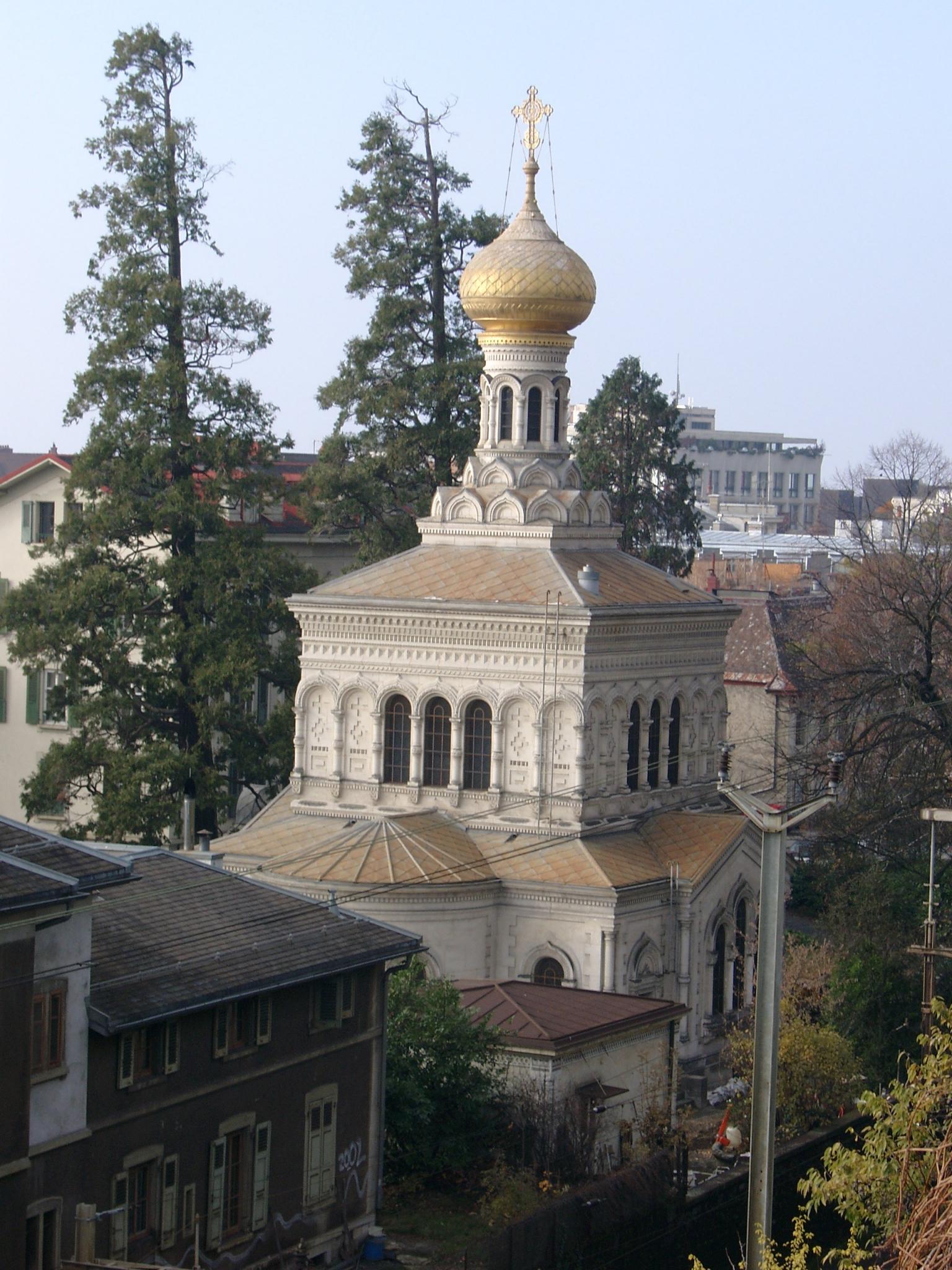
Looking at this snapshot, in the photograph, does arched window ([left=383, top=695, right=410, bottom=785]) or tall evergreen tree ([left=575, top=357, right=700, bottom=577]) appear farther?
tall evergreen tree ([left=575, top=357, right=700, bottom=577])

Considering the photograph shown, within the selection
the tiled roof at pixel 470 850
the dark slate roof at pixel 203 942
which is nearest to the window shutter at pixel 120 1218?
the dark slate roof at pixel 203 942

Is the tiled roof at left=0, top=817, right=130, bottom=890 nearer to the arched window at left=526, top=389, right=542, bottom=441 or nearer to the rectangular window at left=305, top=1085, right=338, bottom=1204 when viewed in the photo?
the rectangular window at left=305, top=1085, right=338, bottom=1204

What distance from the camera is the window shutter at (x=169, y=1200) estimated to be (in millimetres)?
22547

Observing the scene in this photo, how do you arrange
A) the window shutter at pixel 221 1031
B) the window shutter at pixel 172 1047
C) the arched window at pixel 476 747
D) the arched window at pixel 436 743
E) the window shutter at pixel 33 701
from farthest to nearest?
the window shutter at pixel 33 701 → the arched window at pixel 436 743 → the arched window at pixel 476 747 → the window shutter at pixel 221 1031 → the window shutter at pixel 172 1047

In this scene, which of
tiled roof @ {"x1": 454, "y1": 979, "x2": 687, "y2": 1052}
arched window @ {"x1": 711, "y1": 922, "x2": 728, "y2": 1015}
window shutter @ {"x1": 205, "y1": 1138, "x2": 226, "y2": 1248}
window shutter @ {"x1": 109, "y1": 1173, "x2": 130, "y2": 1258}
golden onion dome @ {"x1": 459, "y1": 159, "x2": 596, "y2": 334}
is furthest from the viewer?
golden onion dome @ {"x1": 459, "y1": 159, "x2": 596, "y2": 334}

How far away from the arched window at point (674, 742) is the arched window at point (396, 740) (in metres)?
4.41

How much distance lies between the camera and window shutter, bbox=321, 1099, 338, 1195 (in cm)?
2520

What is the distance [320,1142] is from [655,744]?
13766mm

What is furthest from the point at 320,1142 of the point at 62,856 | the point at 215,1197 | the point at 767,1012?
the point at 767,1012

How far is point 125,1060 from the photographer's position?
22.1 m

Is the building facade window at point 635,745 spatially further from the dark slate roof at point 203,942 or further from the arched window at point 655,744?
the dark slate roof at point 203,942

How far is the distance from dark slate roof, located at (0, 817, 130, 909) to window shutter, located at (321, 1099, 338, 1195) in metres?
4.61

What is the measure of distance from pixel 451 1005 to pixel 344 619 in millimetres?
9550

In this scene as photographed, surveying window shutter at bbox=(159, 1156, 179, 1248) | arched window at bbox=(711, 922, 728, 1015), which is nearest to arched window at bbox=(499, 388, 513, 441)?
arched window at bbox=(711, 922, 728, 1015)
